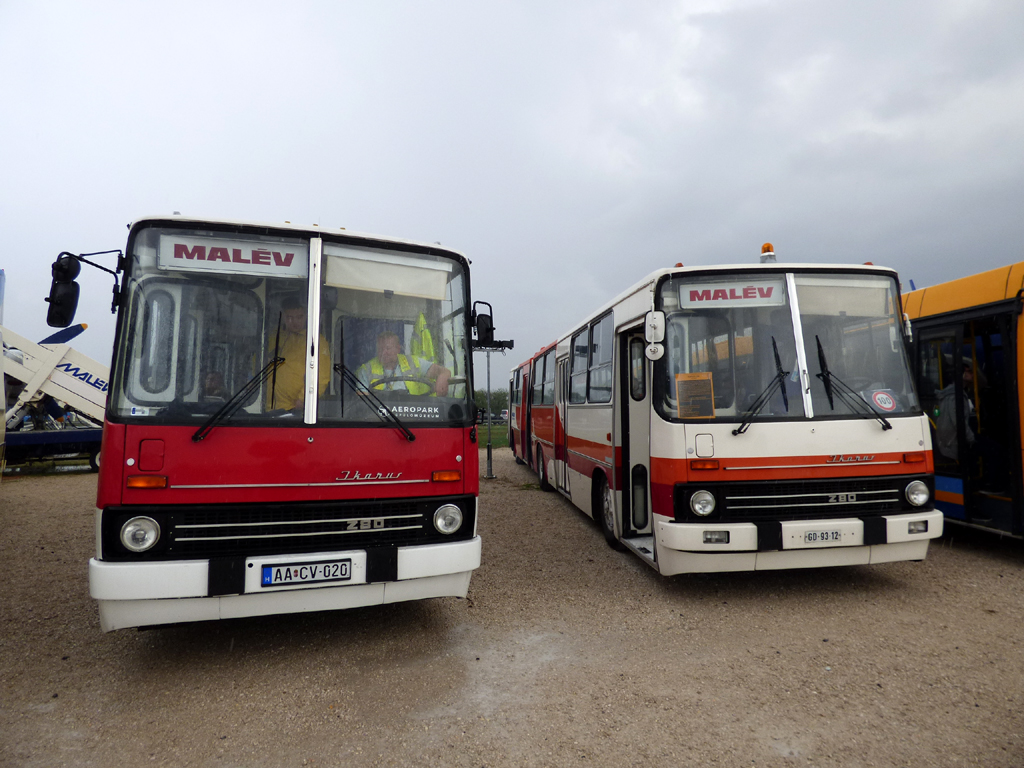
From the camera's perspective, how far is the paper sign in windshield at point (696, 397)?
5.28 metres

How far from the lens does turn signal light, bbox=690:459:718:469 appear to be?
203 inches

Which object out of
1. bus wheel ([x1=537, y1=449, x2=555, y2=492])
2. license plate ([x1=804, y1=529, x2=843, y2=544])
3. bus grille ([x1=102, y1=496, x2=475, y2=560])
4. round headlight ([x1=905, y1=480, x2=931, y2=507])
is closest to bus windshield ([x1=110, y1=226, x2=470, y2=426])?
bus grille ([x1=102, y1=496, x2=475, y2=560])

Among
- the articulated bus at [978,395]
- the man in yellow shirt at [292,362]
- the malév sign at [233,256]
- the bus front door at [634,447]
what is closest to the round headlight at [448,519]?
the man in yellow shirt at [292,362]

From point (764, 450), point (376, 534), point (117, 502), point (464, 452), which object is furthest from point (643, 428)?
point (117, 502)

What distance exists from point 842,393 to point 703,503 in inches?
60.4

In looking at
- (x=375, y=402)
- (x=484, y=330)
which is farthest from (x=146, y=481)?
(x=484, y=330)

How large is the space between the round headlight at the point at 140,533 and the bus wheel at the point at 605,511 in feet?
15.4

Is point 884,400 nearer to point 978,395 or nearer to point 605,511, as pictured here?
point 978,395

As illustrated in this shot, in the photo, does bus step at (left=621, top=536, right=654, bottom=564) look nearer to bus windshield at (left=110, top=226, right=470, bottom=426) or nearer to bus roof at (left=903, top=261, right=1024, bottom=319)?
bus windshield at (left=110, top=226, right=470, bottom=426)

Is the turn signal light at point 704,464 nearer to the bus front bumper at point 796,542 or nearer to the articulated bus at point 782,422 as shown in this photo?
the articulated bus at point 782,422

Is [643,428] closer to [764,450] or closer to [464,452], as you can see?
[764,450]

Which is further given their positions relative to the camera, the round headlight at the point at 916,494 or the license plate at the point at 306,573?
the round headlight at the point at 916,494

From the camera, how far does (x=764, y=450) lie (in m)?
5.14

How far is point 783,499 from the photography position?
5.19 m
